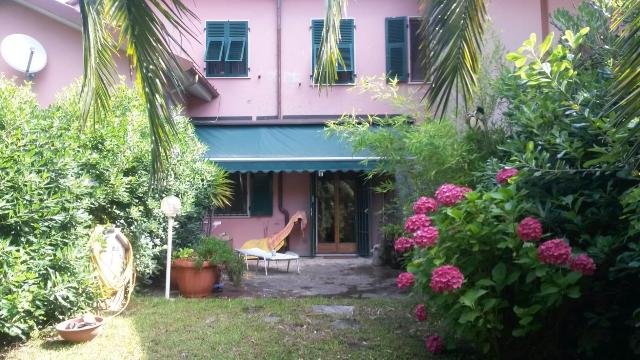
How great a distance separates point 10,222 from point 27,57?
7.41 m

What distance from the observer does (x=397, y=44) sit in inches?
623

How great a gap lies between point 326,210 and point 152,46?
12351 mm

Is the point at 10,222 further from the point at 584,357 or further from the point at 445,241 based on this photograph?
the point at 584,357

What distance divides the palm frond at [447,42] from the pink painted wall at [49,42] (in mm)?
10293

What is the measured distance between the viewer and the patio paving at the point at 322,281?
32.3 ft

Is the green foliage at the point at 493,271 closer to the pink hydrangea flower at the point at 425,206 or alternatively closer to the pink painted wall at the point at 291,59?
the pink hydrangea flower at the point at 425,206

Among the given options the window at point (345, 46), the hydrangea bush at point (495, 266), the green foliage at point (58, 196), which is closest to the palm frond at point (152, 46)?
the green foliage at point (58, 196)

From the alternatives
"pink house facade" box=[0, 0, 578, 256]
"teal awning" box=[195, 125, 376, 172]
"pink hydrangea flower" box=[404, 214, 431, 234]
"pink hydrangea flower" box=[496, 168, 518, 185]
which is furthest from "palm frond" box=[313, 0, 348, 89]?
"pink house facade" box=[0, 0, 578, 256]

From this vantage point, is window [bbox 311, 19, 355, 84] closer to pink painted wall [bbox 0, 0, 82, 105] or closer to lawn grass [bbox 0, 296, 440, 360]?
pink painted wall [bbox 0, 0, 82, 105]

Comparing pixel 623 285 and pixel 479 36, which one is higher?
pixel 479 36

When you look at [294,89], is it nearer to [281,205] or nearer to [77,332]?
[281,205]

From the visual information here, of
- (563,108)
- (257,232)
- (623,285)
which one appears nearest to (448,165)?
(563,108)

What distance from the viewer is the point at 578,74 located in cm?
573

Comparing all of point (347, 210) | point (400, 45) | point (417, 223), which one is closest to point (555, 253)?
point (417, 223)
